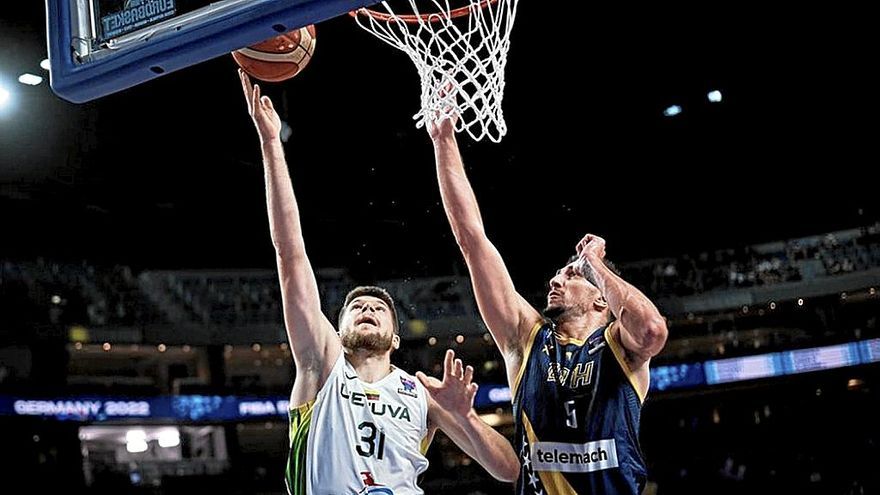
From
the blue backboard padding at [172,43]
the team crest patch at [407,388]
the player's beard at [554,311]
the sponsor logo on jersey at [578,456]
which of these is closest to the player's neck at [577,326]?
the player's beard at [554,311]

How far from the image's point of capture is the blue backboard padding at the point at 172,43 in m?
2.61

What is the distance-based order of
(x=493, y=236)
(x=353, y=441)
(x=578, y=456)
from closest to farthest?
(x=578, y=456), (x=353, y=441), (x=493, y=236)

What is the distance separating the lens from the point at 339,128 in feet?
41.6

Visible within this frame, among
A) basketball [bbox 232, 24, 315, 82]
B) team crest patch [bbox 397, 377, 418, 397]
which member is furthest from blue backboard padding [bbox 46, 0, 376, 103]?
team crest patch [bbox 397, 377, 418, 397]

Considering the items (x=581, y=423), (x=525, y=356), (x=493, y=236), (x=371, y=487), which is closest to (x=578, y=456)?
(x=581, y=423)

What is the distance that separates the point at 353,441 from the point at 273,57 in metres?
1.43

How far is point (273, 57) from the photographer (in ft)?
11.7

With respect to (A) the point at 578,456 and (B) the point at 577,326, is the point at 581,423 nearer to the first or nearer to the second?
(A) the point at 578,456

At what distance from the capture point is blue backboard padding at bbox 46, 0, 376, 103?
2.61 metres

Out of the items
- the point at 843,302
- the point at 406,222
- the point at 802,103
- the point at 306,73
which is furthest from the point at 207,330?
the point at 843,302

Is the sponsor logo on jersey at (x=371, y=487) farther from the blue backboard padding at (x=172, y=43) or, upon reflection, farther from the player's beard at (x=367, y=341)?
the blue backboard padding at (x=172, y=43)

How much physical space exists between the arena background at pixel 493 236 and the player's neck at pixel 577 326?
7453mm

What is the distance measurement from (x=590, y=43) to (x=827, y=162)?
6576 millimetres

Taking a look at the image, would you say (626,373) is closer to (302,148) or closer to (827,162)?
(302,148)
